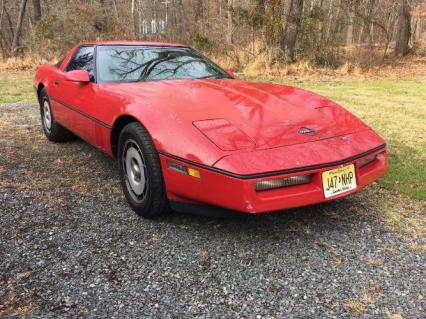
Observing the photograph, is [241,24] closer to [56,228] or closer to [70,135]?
[70,135]

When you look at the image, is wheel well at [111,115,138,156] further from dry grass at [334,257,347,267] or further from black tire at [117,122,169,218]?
dry grass at [334,257,347,267]

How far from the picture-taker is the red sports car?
241 cm

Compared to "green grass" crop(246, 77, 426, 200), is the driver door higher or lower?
higher

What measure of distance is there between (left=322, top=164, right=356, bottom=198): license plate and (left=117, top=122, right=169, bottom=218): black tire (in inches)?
41.9

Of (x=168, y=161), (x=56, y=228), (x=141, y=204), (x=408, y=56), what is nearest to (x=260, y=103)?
(x=168, y=161)

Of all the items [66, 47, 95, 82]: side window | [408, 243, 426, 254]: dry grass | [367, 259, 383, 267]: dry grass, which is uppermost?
[66, 47, 95, 82]: side window

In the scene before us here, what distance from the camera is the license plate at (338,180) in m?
2.52

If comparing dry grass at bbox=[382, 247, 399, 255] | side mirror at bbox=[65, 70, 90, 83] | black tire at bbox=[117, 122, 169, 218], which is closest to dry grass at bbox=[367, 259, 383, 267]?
dry grass at bbox=[382, 247, 399, 255]

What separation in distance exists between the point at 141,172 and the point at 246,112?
867 millimetres

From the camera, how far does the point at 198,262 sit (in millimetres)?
2488

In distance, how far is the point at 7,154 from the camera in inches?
183

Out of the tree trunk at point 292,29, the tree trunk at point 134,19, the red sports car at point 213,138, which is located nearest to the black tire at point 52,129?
the red sports car at point 213,138

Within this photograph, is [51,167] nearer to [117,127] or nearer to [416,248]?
[117,127]

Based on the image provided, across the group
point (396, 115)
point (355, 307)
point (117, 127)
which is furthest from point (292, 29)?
point (355, 307)
